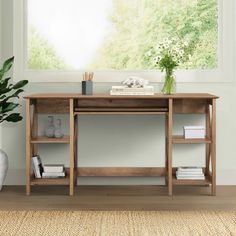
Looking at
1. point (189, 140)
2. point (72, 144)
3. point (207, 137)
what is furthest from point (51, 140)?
point (207, 137)

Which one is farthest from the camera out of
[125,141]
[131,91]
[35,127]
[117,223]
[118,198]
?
[125,141]

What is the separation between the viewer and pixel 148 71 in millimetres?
5000

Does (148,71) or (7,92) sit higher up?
(148,71)

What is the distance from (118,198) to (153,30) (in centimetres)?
138

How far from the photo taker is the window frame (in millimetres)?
4926

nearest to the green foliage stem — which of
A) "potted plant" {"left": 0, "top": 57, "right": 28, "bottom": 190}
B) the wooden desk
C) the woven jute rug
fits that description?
"potted plant" {"left": 0, "top": 57, "right": 28, "bottom": 190}

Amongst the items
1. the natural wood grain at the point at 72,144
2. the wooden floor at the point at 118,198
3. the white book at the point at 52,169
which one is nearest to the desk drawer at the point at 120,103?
the natural wood grain at the point at 72,144

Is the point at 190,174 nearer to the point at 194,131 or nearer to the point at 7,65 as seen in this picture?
the point at 194,131

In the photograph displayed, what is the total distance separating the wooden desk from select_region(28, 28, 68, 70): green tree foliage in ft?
1.19

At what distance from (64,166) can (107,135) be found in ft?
1.31

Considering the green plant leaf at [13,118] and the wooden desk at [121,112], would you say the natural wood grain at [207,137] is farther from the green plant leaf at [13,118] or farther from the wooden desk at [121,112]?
the green plant leaf at [13,118]

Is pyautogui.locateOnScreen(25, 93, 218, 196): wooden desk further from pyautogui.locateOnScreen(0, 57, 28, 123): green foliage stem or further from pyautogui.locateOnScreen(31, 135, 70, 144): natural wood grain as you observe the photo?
pyautogui.locateOnScreen(0, 57, 28, 123): green foliage stem

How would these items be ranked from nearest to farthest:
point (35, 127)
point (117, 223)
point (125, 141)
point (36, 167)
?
point (117, 223) → point (36, 167) → point (35, 127) → point (125, 141)

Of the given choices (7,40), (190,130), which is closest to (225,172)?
(190,130)
